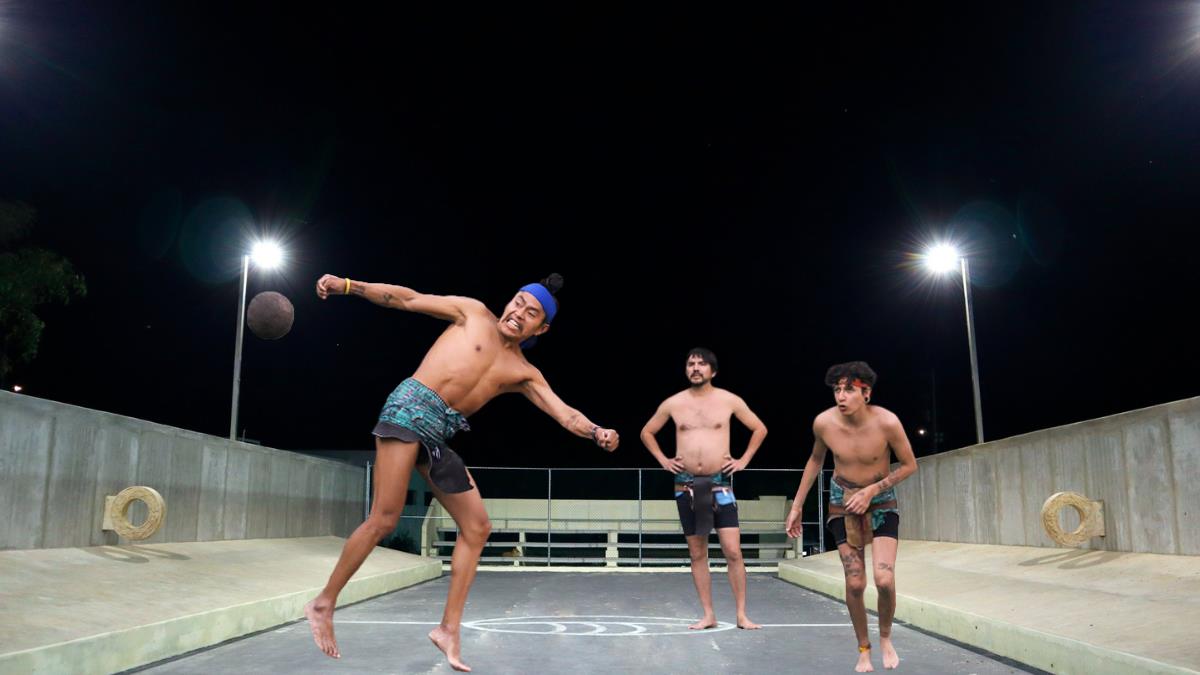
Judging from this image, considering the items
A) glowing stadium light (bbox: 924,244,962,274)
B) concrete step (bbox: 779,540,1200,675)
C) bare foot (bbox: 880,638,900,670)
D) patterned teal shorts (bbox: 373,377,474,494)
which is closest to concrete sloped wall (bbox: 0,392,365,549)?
patterned teal shorts (bbox: 373,377,474,494)

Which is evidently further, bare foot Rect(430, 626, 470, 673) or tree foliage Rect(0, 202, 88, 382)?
tree foliage Rect(0, 202, 88, 382)

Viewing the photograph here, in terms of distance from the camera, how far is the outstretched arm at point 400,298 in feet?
21.1

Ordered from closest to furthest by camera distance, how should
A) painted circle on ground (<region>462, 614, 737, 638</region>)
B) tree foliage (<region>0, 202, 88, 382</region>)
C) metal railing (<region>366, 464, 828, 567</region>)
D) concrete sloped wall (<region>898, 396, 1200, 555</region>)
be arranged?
1. painted circle on ground (<region>462, 614, 737, 638</region>)
2. concrete sloped wall (<region>898, 396, 1200, 555</region>)
3. tree foliage (<region>0, 202, 88, 382</region>)
4. metal railing (<region>366, 464, 828, 567</region>)

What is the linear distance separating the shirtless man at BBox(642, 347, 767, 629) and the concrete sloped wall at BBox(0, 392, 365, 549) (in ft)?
21.1

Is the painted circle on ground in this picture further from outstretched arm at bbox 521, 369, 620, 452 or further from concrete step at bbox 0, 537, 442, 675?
outstretched arm at bbox 521, 369, 620, 452

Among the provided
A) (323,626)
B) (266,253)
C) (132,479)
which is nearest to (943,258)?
(266,253)

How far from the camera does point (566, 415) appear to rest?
660 cm

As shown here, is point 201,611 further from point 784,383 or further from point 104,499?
point 784,383

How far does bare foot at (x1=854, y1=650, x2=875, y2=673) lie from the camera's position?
7.24m

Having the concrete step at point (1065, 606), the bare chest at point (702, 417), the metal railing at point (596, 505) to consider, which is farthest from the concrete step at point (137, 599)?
the metal railing at point (596, 505)

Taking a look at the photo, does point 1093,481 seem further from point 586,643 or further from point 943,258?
point 943,258

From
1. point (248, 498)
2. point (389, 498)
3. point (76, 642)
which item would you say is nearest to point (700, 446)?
point (389, 498)

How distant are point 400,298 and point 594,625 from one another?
5.37m

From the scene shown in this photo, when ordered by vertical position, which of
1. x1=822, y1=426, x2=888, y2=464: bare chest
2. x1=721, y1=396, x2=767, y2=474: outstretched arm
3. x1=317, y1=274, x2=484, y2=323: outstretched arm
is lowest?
x1=822, y1=426, x2=888, y2=464: bare chest
